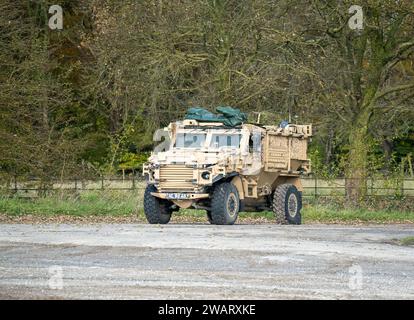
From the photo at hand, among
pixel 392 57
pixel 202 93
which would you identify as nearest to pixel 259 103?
pixel 202 93

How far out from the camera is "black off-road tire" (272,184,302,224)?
29.7 metres

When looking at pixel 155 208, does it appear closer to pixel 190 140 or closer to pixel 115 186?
pixel 190 140

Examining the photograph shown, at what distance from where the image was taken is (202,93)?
1457 inches

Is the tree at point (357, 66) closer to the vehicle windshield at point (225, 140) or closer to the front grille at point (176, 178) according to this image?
the vehicle windshield at point (225, 140)

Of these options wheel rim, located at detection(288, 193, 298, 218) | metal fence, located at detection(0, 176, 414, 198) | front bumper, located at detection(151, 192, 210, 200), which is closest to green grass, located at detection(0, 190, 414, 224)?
metal fence, located at detection(0, 176, 414, 198)

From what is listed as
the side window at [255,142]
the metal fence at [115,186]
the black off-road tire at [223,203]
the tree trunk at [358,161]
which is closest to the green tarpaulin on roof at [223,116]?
the side window at [255,142]

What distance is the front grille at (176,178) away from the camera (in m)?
27.2

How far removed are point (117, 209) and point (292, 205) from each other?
5.36 metres

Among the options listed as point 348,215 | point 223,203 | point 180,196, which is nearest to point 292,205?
point 348,215

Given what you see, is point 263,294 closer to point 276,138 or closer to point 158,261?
point 158,261

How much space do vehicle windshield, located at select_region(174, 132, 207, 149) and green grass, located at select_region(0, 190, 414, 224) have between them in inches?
166

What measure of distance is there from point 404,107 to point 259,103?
4.50m
